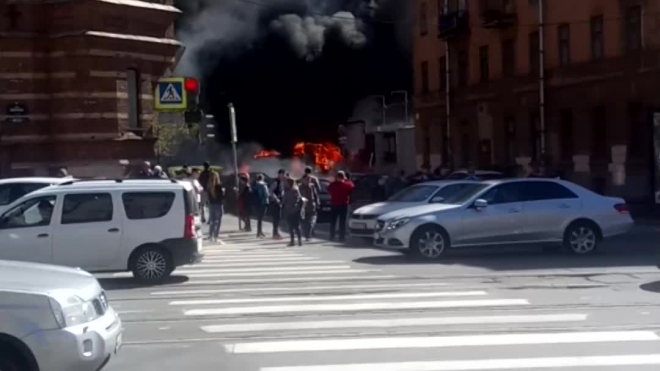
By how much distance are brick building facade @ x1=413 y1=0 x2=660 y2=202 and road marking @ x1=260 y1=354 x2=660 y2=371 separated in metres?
25.5

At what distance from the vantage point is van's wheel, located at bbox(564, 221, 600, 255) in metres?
21.1

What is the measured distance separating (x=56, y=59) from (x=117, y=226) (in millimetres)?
13736

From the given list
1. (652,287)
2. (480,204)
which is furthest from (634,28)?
(652,287)

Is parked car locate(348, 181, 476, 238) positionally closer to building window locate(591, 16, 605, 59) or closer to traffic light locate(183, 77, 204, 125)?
traffic light locate(183, 77, 204, 125)

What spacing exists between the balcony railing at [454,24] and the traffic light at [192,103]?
22.9 m

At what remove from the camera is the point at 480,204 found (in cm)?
2061

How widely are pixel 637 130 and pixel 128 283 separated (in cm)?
2302

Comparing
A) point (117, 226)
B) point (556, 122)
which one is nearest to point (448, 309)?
point (117, 226)

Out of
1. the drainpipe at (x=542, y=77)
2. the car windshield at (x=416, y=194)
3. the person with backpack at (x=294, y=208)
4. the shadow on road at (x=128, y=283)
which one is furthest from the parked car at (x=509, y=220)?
the drainpipe at (x=542, y=77)

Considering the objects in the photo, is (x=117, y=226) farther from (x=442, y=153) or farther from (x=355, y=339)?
(x=442, y=153)

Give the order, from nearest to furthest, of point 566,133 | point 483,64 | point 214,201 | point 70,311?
point 70,311 < point 214,201 < point 566,133 < point 483,64

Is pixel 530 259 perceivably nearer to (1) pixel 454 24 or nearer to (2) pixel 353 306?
(2) pixel 353 306

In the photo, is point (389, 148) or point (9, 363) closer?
point (9, 363)

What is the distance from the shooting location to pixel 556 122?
41.7 metres
